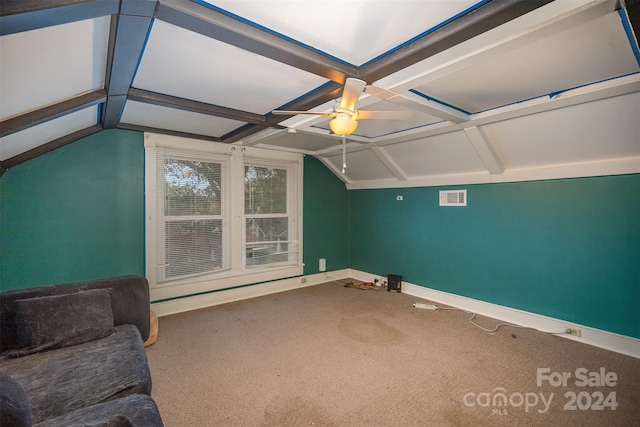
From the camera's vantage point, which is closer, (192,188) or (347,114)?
(347,114)

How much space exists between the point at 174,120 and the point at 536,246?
4.25 m

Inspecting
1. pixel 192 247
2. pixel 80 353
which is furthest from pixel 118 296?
pixel 192 247

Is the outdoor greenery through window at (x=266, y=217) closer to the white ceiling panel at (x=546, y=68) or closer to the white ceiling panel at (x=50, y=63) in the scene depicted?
the white ceiling panel at (x=50, y=63)

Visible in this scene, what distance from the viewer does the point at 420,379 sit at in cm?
220

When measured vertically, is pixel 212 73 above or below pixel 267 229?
above

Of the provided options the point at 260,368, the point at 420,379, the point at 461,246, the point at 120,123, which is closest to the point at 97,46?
the point at 120,123

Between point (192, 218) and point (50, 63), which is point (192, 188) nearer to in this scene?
point (192, 218)

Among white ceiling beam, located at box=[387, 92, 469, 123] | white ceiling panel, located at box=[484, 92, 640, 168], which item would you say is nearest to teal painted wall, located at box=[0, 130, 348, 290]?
white ceiling beam, located at box=[387, 92, 469, 123]

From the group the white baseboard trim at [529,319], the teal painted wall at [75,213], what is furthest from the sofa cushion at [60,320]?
the white baseboard trim at [529,319]

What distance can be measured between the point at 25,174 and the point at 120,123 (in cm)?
99

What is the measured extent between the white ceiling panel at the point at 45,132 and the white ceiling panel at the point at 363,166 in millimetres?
3225

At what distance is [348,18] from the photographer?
139 cm

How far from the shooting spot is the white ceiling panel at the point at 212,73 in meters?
1.60

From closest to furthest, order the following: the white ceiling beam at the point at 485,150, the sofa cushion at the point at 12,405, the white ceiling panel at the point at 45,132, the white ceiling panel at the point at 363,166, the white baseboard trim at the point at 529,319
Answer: the sofa cushion at the point at 12,405, the white ceiling panel at the point at 45,132, the white baseboard trim at the point at 529,319, the white ceiling beam at the point at 485,150, the white ceiling panel at the point at 363,166
